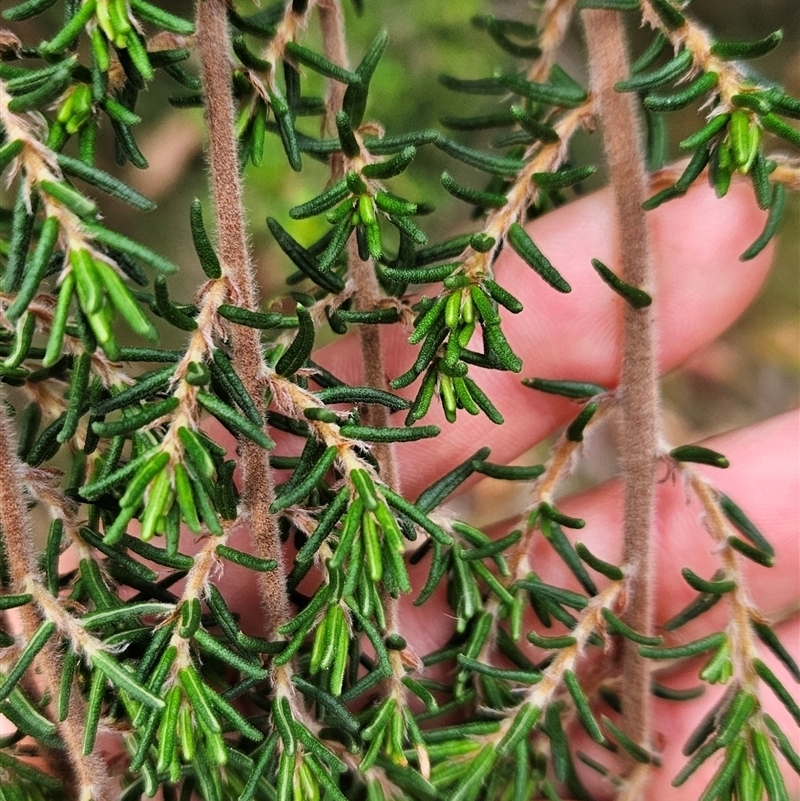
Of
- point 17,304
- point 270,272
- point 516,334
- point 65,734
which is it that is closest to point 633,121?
point 516,334

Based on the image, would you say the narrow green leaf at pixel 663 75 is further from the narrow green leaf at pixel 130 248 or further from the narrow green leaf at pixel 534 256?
the narrow green leaf at pixel 130 248

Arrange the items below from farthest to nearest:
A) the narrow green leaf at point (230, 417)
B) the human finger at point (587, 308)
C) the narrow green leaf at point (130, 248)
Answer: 1. the human finger at point (587, 308)
2. the narrow green leaf at point (230, 417)
3. the narrow green leaf at point (130, 248)

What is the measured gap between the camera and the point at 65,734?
1194 mm

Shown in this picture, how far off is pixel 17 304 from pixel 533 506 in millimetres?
976

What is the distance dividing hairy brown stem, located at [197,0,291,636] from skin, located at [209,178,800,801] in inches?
19.9

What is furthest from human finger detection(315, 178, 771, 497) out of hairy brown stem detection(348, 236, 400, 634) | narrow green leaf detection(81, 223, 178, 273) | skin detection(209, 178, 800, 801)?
narrow green leaf detection(81, 223, 178, 273)

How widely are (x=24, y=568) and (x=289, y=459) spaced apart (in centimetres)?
41

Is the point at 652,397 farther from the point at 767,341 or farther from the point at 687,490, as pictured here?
the point at 767,341

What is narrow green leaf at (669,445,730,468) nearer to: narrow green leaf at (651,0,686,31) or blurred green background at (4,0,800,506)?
narrow green leaf at (651,0,686,31)

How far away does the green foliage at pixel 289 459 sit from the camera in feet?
3.03

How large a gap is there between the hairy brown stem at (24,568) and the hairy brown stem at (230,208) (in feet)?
1.04

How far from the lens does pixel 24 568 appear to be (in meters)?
1.12

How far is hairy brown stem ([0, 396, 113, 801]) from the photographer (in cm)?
110

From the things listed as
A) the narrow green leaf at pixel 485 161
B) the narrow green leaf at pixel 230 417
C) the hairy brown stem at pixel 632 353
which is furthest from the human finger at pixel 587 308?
the narrow green leaf at pixel 230 417
